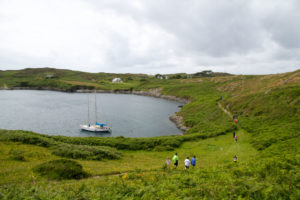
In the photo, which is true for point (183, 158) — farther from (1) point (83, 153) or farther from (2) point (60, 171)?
(2) point (60, 171)

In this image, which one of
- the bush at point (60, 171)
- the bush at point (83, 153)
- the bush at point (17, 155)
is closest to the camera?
the bush at point (60, 171)

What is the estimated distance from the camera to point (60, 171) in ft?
59.2

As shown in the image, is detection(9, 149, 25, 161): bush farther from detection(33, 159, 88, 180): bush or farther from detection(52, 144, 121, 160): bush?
detection(33, 159, 88, 180): bush

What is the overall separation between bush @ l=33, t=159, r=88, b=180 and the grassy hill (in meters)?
0.53

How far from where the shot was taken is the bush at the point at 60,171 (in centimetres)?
1762

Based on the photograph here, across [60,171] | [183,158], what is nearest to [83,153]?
[60,171]

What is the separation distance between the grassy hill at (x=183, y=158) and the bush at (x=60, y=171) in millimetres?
527


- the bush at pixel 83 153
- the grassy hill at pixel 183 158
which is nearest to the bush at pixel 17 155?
the grassy hill at pixel 183 158

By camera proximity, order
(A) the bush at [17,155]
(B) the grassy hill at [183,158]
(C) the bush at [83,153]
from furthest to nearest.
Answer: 1. (C) the bush at [83,153]
2. (A) the bush at [17,155]
3. (B) the grassy hill at [183,158]

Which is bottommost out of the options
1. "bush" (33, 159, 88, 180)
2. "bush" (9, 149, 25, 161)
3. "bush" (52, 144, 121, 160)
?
"bush" (52, 144, 121, 160)

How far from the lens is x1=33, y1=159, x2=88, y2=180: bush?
1762cm

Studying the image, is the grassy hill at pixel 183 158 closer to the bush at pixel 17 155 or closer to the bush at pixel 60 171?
the bush at pixel 17 155

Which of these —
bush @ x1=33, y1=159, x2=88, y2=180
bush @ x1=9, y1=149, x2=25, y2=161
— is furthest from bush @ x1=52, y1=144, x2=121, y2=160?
bush @ x1=33, y1=159, x2=88, y2=180

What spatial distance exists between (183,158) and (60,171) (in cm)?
2087
